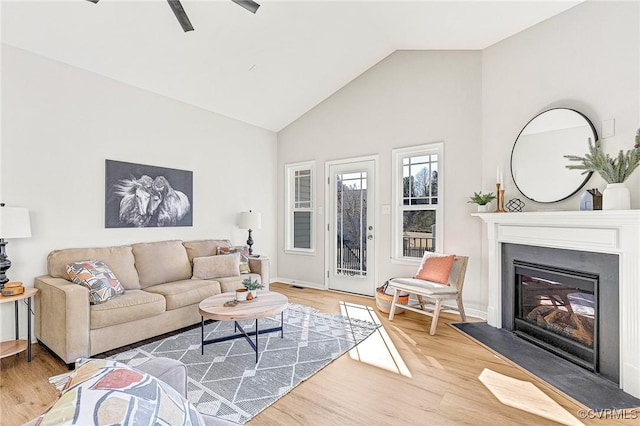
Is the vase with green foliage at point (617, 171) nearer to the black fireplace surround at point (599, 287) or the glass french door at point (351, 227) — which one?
the black fireplace surround at point (599, 287)

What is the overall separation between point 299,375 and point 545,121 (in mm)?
3267

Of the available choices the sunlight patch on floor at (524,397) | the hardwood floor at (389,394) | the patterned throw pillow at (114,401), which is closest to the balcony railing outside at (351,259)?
the hardwood floor at (389,394)

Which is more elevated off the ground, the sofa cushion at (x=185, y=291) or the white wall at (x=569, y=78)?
the white wall at (x=569, y=78)

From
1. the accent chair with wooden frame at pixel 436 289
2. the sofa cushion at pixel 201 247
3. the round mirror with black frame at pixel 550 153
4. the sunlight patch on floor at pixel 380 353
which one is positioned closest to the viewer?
the sunlight patch on floor at pixel 380 353

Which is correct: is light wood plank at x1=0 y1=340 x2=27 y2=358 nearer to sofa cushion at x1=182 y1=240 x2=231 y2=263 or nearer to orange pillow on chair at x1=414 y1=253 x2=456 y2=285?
sofa cushion at x1=182 y1=240 x2=231 y2=263

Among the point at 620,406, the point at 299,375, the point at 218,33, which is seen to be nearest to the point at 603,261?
the point at 620,406

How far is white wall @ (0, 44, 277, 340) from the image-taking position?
2.88 metres

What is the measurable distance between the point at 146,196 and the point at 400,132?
135 inches

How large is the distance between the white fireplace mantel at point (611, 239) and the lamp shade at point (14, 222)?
4411 millimetres

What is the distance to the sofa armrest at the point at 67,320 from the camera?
244cm

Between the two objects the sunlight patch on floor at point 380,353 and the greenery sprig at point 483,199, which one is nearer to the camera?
the sunlight patch on floor at point 380,353

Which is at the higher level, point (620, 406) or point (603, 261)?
point (603, 261)

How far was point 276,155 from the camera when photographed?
572 centimetres

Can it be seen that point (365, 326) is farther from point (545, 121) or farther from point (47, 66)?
point (47, 66)
